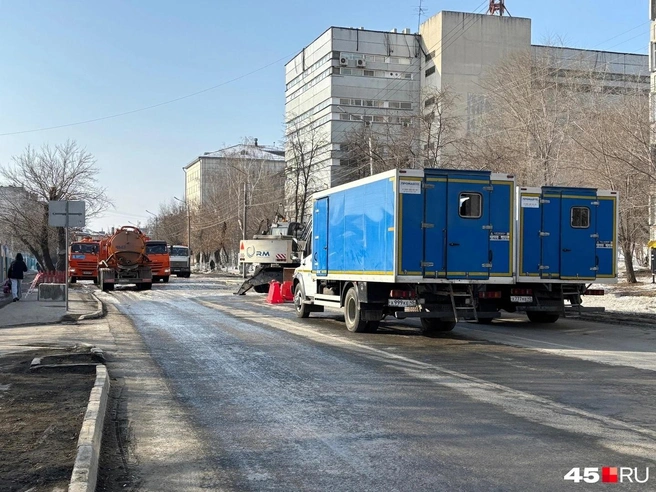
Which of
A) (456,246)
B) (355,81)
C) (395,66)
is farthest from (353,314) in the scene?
(395,66)

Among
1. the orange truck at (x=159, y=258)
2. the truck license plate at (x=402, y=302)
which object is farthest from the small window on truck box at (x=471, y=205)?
the orange truck at (x=159, y=258)

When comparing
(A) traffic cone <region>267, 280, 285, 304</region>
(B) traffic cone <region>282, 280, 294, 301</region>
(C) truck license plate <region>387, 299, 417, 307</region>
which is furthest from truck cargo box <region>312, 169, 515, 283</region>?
(B) traffic cone <region>282, 280, 294, 301</region>

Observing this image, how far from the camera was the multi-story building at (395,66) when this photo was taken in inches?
2616

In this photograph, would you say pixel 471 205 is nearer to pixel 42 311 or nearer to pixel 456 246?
pixel 456 246

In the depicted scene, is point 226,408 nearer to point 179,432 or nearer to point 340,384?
point 179,432

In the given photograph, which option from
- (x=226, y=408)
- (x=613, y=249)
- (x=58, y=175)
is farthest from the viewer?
(x=58, y=175)

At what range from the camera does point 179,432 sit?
660cm

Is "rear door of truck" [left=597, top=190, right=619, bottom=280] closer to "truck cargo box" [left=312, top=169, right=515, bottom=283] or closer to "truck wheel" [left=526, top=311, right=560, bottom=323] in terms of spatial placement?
"truck wheel" [left=526, top=311, right=560, bottom=323]

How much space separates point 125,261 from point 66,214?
1530cm

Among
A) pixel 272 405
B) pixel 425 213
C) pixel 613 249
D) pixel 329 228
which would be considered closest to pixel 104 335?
pixel 329 228

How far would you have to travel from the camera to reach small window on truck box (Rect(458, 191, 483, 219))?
14133mm

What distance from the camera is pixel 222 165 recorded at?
314 feet

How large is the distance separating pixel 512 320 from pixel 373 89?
54434mm

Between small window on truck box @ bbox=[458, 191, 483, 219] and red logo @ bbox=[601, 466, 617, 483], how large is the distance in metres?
9.03
